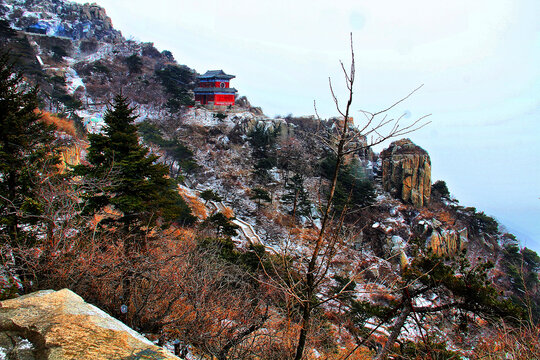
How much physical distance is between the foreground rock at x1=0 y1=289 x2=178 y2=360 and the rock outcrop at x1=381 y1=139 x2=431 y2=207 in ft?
104

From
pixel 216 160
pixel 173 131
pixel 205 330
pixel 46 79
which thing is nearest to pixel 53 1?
pixel 46 79

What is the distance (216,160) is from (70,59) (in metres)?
40.5

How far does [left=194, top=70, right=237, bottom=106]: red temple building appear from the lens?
44.1 metres

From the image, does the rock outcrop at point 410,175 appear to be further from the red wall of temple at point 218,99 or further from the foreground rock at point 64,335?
the foreground rock at point 64,335

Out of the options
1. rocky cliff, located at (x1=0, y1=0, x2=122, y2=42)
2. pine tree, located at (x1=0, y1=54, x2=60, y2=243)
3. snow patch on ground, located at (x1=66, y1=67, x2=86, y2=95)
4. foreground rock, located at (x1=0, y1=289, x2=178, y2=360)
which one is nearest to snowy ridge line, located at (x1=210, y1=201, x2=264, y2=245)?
pine tree, located at (x1=0, y1=54, x2=60, y2=243)

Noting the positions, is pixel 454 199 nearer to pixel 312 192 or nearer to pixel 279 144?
pixel 312 192

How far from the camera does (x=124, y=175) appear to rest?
8672 millimetres

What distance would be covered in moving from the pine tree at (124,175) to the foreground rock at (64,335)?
18.4 feet

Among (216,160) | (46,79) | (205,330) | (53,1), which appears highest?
(53,1)

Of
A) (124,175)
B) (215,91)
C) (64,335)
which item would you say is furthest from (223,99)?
(64,335)

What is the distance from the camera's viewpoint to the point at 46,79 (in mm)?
32562

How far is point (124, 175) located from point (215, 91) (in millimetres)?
38513

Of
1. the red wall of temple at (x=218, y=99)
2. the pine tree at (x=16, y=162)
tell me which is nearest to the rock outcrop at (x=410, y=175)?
the red wall of temple at (x=218, y=99)

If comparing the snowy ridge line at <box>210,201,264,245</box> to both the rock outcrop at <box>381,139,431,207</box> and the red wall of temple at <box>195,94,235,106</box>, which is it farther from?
the red wall of temple at <box>195,94,235,106</box>
